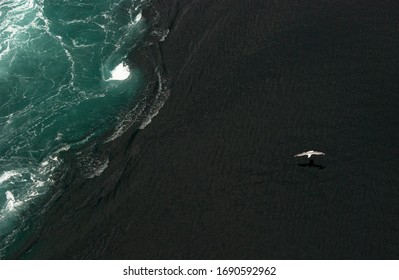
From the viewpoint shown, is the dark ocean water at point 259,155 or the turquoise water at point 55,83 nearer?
the dark ocean water at point 259,155

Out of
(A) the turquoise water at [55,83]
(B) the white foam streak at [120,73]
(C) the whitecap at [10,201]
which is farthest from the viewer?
(B) the white foam streak at [120,73]

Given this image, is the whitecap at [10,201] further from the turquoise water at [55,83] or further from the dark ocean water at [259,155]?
the dark ocean water at [259,155]

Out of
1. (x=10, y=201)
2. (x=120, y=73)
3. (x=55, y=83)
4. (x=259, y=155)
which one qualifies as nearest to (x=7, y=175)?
(x=10, y=201)

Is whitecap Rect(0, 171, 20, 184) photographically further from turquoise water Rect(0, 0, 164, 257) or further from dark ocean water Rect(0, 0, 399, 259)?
dark ocean water Rect(0, 0, 399, 259)

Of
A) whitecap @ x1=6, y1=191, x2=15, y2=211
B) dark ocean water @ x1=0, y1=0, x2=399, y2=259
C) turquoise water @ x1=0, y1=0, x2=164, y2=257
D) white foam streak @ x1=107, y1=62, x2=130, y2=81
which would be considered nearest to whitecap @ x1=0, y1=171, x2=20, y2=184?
turquoise water @ x1=0, y1=0, x2=164, y2=257

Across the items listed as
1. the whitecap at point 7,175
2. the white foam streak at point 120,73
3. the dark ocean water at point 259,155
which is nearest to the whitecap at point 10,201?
the whitecap at point 7,175
